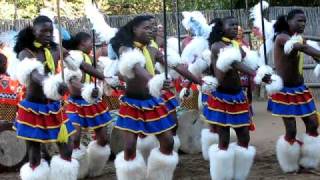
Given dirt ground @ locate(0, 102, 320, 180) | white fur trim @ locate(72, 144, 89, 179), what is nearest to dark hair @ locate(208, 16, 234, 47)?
dirt ground @ locate(0, 102, 320, 180)

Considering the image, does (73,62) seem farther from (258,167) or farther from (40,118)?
(258,167)

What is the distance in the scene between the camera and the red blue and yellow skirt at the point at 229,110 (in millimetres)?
6074

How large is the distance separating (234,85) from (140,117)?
3.36 feet

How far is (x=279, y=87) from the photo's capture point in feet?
20.4

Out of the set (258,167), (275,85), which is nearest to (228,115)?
(275,85)

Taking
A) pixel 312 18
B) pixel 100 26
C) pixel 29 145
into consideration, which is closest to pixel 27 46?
pixel 29 145

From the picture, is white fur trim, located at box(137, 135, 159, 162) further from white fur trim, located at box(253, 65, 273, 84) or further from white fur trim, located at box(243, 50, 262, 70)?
white fur trim, located at box(253, 65, 273, 84)

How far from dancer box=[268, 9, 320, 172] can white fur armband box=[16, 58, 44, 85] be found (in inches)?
100

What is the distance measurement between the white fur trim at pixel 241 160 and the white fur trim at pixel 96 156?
1530 millimetres

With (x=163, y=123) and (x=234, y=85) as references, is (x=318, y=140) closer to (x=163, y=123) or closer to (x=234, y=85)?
(x=234, y=85)

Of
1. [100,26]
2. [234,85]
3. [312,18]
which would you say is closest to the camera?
[234,85]

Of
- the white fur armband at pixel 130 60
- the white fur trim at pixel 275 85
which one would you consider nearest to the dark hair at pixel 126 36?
the white fur armband at pixel 130 60

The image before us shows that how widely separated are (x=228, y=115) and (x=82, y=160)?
5.87 ft

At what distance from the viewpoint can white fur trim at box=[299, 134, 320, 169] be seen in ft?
21.3
